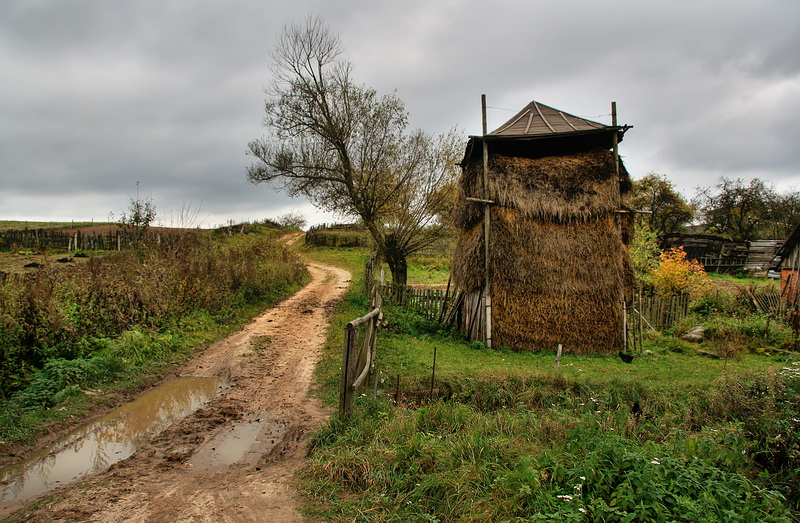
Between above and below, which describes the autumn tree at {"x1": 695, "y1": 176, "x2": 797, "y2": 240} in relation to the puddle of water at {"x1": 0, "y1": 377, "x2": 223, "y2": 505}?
above

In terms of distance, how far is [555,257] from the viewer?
12.4 m

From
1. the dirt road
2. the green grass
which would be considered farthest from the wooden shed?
the dirt road

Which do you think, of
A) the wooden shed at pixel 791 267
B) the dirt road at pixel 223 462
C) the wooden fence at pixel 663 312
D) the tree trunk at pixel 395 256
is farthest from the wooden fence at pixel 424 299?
the wooden shed at pixel 791 267

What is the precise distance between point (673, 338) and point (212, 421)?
1465cm

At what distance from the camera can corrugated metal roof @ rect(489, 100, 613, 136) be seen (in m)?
13.1

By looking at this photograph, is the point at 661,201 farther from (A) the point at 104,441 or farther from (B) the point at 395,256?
(A) the point at 104,441

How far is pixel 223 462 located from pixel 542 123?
12.7 meters

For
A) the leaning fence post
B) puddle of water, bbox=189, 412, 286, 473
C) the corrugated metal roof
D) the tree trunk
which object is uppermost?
the corrugated metal roof

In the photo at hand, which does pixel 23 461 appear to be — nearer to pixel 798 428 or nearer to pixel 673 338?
pixel 798 428

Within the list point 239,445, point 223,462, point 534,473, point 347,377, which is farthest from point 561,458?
point 239,445

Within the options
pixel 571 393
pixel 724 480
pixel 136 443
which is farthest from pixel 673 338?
pixel 136 443

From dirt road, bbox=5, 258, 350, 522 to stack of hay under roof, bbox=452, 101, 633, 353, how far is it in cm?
604

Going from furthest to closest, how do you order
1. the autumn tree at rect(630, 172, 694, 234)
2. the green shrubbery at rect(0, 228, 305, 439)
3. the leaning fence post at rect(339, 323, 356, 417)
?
the autumn tree at rect(630, 172, 694, 234) → the green shrubbery at rect(0, 228, 305, 439) → the leaning fence post at rect(339, 323, 356, 417)

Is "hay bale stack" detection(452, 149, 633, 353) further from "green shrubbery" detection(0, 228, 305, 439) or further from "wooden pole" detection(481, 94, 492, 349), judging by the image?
"green shrubbery" detection(0, 228, 305, 439)
